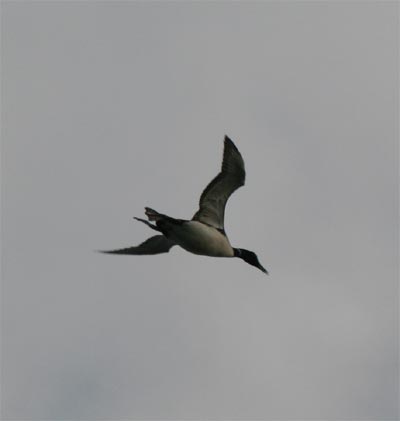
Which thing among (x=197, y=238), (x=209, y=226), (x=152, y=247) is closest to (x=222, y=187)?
(x=209, y=226)

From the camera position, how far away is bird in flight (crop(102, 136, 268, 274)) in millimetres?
28672

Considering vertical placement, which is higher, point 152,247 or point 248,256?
point 248,256

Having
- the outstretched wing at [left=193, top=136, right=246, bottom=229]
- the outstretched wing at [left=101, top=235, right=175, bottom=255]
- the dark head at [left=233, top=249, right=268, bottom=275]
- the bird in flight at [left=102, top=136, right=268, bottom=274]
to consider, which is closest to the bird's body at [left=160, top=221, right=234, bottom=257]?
the bird in flight at [left=102, top=136, right=268, bottom=274]

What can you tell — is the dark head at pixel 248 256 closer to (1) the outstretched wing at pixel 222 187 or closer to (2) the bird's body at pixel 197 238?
(1) the outstretched wing at pixel 222 187

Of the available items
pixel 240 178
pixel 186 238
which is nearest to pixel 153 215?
pixel 186 238

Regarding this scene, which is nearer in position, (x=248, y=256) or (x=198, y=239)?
(x=198, y=239)

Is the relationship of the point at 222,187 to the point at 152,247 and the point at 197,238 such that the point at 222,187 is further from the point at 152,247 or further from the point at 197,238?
the point at 152,247

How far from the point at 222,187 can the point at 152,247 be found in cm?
316

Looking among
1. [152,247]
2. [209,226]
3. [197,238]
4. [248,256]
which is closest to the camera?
[197,238]

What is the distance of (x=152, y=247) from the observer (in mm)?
31312

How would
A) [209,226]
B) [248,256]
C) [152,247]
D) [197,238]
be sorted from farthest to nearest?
[152,247] → [248,256] → [209,226] → [197,238]

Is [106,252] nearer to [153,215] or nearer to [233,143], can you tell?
[153,215]

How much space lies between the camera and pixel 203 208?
1192 inches

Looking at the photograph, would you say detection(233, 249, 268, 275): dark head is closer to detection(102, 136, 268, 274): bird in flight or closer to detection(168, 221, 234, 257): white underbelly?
detection(102, 136, 268, 274): bird in flight
